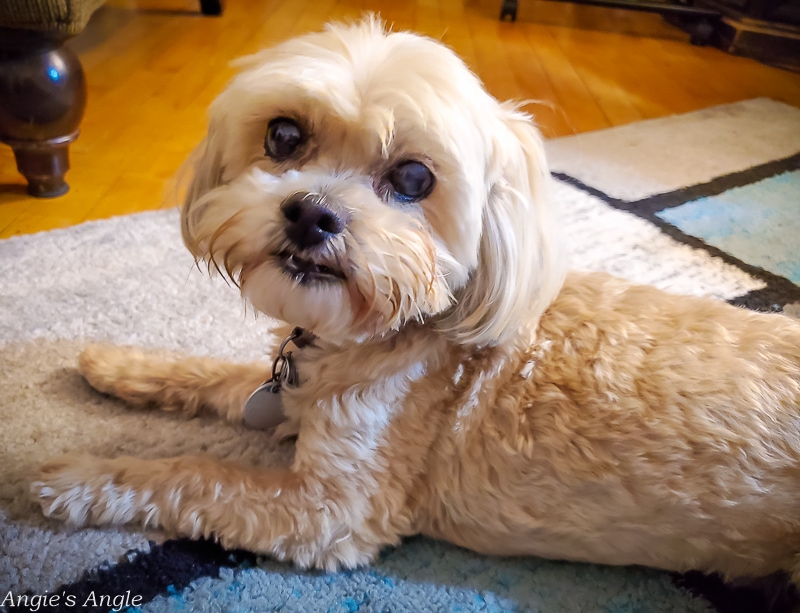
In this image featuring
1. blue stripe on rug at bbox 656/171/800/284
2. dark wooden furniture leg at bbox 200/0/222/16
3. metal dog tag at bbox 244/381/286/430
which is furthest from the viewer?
dark wooden furniture leg at bbox 200/0/222/16

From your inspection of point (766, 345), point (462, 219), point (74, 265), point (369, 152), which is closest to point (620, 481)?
point (766, 345)

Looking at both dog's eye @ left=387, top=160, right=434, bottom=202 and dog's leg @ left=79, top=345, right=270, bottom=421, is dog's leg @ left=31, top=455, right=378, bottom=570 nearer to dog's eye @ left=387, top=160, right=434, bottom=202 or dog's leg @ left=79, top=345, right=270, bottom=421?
dog's leg @ left=79, top=345, right=270, bottom=421

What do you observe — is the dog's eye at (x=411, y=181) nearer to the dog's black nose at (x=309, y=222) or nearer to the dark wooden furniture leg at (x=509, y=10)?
the dog's black nose at (x=309, y=222)

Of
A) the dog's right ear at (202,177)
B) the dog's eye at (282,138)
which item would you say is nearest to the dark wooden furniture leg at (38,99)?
the dog's right ear at (202,177)

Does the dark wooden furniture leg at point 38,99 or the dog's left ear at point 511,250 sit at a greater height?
the dog's left ear at point 511,250

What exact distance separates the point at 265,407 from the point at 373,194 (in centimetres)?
47

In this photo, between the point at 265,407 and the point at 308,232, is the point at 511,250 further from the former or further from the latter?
the point at 265,407

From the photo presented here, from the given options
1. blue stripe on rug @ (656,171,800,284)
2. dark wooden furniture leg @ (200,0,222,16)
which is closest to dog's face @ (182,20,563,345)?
blue stripe on rug @ (656,171,800,284)

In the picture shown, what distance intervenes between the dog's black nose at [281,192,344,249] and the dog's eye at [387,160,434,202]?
0.14 metres

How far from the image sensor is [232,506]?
99 centimetres

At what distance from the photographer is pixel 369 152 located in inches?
34.9

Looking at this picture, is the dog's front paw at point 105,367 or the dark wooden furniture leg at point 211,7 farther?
the dark wooden furniture leg at point 211,7

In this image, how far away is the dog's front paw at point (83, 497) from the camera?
0.98m

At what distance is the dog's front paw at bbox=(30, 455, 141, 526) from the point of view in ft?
3.23
